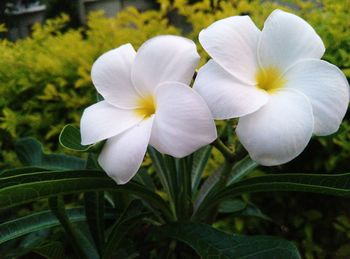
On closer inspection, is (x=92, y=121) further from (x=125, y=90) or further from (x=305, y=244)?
(x=305, y=244)

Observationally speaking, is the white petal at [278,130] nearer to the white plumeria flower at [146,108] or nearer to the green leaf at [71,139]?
the white plumeria flower at [146,108]

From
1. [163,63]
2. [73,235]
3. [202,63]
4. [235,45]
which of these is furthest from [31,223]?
[202,63]

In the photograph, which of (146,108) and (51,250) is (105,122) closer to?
(146,108)

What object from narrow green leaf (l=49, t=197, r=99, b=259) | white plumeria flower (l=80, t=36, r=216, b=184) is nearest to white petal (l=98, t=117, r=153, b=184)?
white plumeria flower (l=80, t=36, r=216, b=184)

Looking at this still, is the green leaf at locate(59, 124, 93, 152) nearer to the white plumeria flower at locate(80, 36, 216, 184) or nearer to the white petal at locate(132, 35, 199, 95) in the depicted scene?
the white plumeria flower at locate(80, 36, 216, 184)

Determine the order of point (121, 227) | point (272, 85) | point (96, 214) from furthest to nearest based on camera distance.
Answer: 1. point (96, 214)
2. point (121, 227)
3. point (272, 85)

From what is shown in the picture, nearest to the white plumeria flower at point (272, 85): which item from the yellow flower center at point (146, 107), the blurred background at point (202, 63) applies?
the yellow flower center at point (146, 107)
